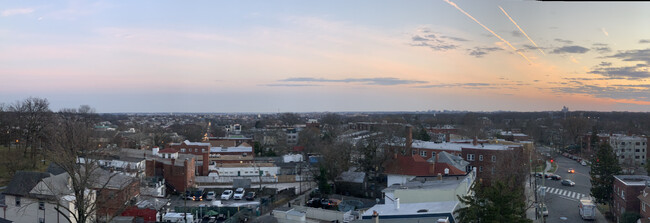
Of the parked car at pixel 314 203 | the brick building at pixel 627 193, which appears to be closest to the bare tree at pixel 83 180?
the parked car at pixel 314 203

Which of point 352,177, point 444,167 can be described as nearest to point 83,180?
point 352,177

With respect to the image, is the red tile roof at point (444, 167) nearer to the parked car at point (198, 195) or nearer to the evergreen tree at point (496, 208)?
the evergreen tree at point (496, 208)

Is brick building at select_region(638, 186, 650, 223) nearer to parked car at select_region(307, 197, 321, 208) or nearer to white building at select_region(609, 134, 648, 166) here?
parked car at select_region(307, 197, 321, 208)

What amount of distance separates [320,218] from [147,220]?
756 centimetres

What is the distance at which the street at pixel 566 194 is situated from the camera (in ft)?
73.9

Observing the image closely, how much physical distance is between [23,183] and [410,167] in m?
17.9

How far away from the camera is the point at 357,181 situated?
27031mm

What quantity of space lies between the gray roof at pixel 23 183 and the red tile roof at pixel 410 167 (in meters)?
16.6

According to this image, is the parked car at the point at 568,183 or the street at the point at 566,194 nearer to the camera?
the street at the point at 566,194

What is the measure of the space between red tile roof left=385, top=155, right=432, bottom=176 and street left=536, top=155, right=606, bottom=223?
5.79 m

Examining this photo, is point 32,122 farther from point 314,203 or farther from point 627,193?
point 627,193

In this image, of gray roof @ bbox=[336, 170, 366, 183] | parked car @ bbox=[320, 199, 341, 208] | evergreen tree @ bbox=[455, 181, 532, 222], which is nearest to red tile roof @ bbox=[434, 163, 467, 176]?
gray roof @ bbox=[336, 170, 366, 183]

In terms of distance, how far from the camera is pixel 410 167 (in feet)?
78.9

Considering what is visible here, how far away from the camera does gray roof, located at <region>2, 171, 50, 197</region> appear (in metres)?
17.9
